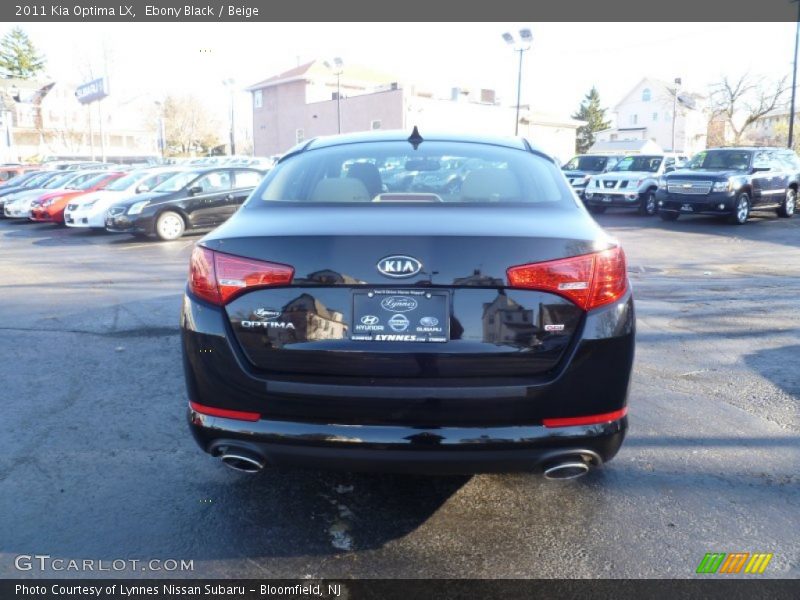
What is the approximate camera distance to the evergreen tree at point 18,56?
7231cm

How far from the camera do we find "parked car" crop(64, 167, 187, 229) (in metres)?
15.7

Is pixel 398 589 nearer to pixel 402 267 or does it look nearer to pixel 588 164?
pixel 402 267

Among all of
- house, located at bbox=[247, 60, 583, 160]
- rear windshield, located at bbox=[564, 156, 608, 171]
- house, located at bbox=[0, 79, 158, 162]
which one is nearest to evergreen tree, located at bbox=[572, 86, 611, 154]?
house, located at bbox=[247, 60, 583, 160]

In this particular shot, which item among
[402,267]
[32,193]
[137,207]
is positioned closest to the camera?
[402,267]

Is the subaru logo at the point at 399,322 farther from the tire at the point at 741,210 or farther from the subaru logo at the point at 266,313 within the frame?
the tire at the point at 741,210

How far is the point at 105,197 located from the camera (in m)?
16.2

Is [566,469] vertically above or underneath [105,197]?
underneath

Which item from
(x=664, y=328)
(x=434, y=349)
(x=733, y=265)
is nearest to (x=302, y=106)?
(x=733, y=265)

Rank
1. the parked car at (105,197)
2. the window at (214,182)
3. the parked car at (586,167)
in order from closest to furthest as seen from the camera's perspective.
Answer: the window at (214,182) < the parked car at (105,197) < the parked car at (586,167)

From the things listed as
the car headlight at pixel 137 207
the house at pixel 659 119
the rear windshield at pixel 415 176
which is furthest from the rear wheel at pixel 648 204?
the house at pixel 659 119

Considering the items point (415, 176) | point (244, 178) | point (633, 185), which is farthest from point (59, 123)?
point (415, 176)

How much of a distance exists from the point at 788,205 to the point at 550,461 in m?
18.7

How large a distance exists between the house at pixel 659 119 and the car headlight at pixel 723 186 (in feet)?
174

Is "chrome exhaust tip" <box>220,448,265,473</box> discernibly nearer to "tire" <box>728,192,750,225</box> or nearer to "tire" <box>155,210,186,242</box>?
"tire" <box>155,210,186,242</box>
